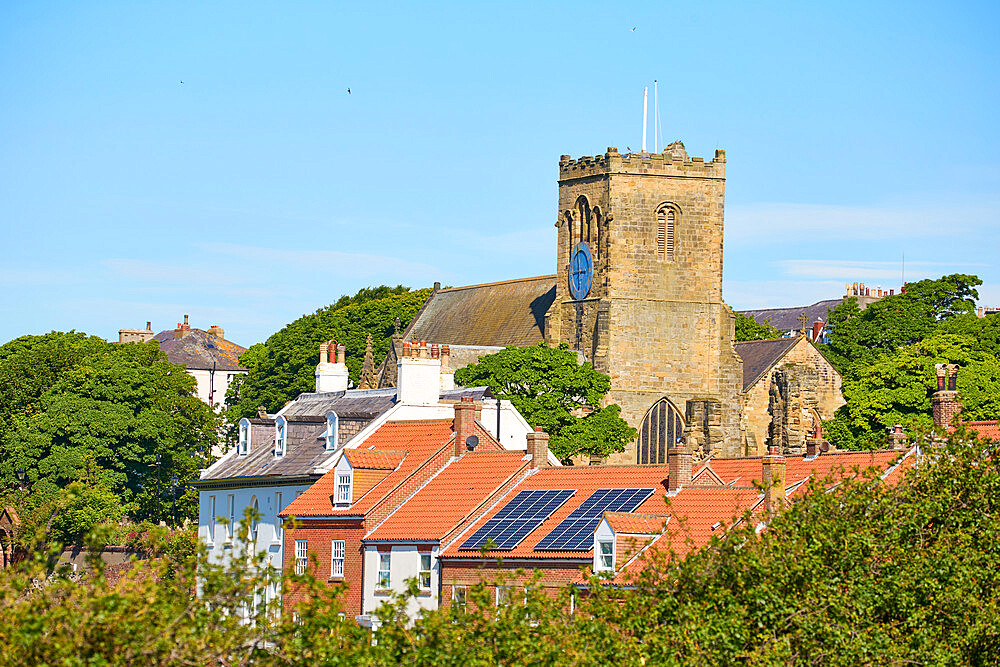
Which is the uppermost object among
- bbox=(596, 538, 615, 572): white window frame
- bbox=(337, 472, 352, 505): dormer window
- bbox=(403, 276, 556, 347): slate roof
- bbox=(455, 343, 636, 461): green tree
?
bbox=(403, 276, 556, 347): slate roof

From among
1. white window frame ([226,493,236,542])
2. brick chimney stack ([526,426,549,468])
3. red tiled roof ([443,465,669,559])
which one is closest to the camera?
red tiled roof ([443,465,669,559])

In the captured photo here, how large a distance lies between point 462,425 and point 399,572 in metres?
5.36

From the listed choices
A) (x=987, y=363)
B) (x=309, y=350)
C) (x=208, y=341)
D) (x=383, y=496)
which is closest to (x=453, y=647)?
(x=383, y=496)

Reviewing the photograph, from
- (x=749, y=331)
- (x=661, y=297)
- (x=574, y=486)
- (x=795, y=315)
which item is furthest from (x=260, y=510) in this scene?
(x=795, y=315)

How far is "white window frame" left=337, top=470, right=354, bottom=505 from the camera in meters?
51.7

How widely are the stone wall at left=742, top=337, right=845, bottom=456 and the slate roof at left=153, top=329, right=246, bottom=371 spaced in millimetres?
61072

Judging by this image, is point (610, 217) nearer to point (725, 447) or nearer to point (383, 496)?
point (725, 447)

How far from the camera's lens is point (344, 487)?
52.0 metres

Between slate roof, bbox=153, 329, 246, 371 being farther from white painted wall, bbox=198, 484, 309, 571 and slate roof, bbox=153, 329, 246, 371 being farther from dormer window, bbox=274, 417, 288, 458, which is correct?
dormer window, bbox=274, 417, 288, 458

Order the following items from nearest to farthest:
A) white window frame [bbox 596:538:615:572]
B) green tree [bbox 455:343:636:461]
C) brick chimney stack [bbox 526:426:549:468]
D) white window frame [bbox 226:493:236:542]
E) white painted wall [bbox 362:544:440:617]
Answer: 1. white window frame [bbox 596:538:615:572]
2. white painted wall [bbox 362:544:440:617]
3. brick chimney stack [bbox 526:426:549:468]
4. white window frame [bbox 226:493:236:542]
5. green tree [bbox 455:343:636:461]

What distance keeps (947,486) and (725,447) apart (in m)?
53.2

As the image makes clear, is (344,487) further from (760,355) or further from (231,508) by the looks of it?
(760,355)

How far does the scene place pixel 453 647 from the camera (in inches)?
995

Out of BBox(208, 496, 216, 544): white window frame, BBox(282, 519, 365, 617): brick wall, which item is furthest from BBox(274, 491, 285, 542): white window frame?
BBox(208, 496, 216, 544): white window frame
